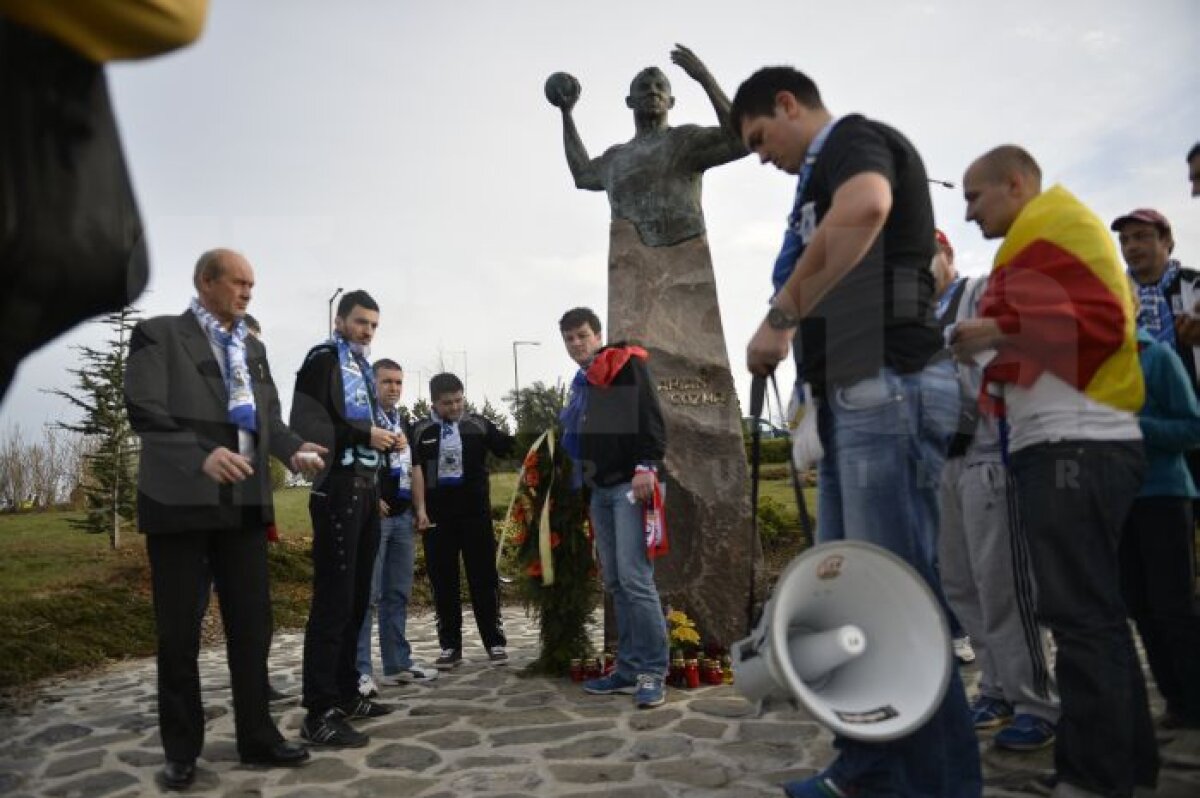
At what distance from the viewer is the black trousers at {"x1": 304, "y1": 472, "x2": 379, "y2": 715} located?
4289 mm

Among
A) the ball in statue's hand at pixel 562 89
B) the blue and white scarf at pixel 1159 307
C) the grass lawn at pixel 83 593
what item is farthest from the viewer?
the grass lawn at pixel 83 593

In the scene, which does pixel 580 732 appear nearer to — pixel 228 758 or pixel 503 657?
pixel 228 758

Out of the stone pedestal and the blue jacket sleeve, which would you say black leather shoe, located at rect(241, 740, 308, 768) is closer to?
the stone pedestal

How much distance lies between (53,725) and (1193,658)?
18.3ft

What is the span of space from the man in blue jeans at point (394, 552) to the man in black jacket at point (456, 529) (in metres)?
0.34

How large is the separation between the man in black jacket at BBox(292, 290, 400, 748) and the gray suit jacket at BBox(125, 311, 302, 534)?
0.54 metres

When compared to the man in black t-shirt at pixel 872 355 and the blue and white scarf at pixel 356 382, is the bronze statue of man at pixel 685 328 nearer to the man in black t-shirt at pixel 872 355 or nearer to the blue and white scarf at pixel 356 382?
the blue and white scarf at pixel 356 382

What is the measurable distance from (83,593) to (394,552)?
468 cm

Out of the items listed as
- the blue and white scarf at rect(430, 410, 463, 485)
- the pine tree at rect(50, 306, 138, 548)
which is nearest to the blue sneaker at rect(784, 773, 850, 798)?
the blue and white scarf at rect(430, 410, 463, 485)

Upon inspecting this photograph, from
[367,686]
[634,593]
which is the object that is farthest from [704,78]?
[367,686]

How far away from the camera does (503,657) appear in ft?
20.9

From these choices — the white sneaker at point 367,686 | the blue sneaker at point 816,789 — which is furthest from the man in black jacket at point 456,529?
the blue sneaker at point 816,789

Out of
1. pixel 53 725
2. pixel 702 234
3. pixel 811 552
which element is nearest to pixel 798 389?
pixel 811 552

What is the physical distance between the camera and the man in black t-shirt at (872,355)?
2492 millimetres
